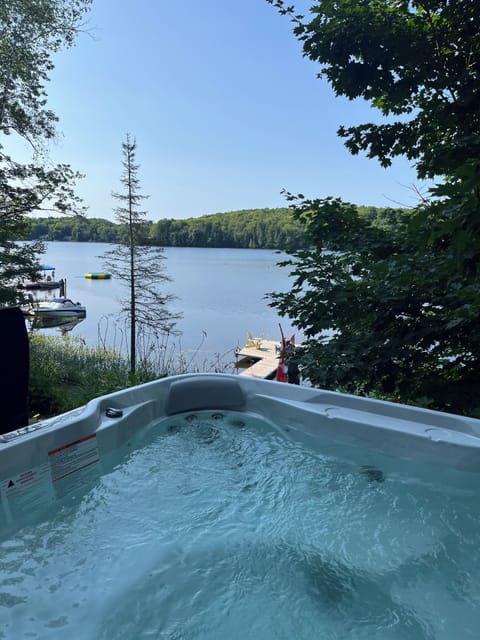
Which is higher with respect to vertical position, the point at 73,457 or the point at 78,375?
the point at 73,457

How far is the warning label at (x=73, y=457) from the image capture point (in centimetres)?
144

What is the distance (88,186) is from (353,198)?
3530 millimetres

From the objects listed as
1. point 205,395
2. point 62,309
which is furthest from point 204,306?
point 205,395

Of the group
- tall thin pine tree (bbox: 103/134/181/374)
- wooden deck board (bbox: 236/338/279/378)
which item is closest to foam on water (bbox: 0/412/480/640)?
wooden deck board (bbox: 236/338/279/378)

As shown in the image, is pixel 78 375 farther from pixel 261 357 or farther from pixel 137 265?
pixel 261 357

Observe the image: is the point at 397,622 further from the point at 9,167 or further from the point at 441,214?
the point at 9,167

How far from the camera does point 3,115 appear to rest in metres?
3.79

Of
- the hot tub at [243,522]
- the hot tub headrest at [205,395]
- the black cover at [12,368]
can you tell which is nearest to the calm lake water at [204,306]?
the hot tub headrest at [205,395]

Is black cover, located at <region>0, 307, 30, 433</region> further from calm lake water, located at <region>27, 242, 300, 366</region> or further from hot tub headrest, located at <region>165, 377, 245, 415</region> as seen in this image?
calm lake water, located at <region>27, 242, 300, 366</region>

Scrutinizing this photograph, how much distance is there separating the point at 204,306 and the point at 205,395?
1353 cm

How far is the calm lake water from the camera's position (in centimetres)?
966

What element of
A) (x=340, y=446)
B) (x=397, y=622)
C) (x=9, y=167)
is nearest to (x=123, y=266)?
(x=9, y=167)

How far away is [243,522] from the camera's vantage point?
133cm

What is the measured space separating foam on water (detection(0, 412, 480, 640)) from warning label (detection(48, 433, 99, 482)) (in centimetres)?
5
